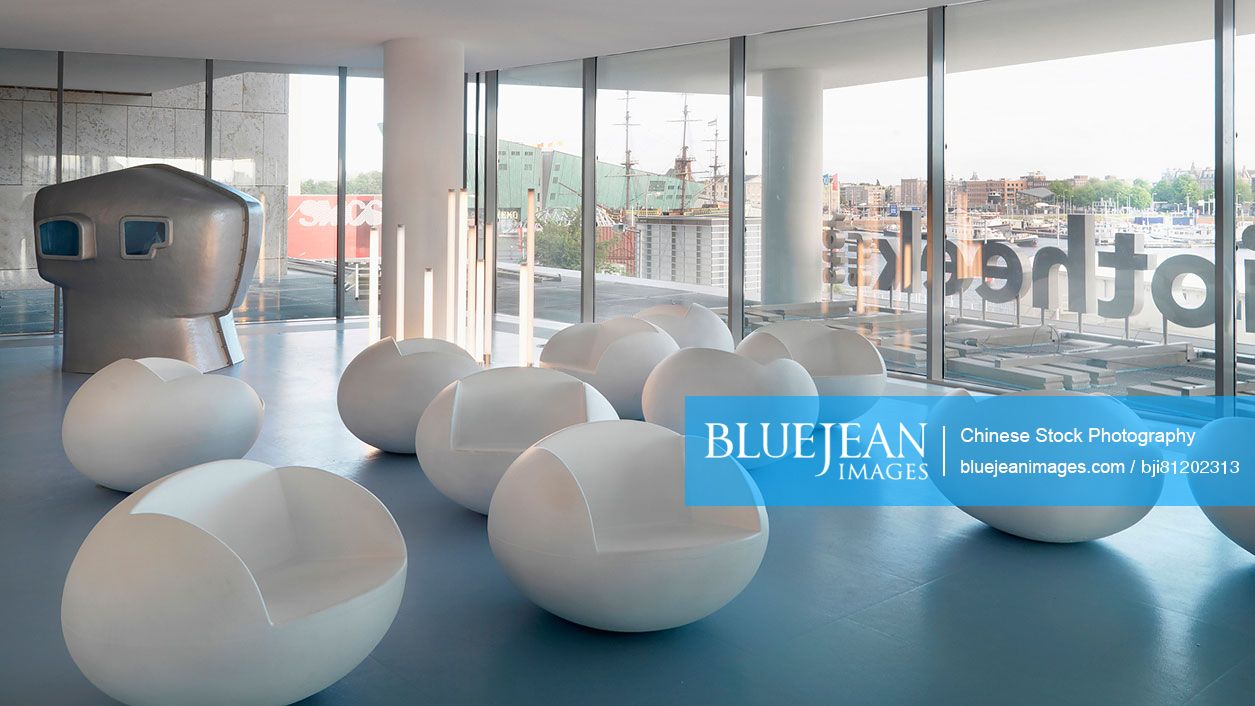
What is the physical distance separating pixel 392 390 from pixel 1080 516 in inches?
136

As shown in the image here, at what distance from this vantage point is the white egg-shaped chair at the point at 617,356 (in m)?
6.57

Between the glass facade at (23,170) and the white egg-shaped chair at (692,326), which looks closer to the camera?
the white egg-shaped chair at (692,326)

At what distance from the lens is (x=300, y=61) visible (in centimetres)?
1162

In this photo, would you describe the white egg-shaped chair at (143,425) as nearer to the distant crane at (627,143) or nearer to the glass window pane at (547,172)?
the glass window pane at (547,172)

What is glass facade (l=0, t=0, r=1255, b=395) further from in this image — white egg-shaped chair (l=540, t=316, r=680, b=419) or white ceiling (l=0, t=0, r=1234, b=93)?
white egg-shaped chair (l=540, t=316, r=680, b=419)

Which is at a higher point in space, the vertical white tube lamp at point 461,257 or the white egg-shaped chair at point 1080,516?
the vertical white tube lamp at point 461,257

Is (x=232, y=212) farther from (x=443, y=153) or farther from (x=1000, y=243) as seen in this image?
(x=1000, y=243)

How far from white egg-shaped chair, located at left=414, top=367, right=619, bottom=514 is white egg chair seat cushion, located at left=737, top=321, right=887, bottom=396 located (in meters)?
1.66

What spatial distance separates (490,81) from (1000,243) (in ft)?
22.5

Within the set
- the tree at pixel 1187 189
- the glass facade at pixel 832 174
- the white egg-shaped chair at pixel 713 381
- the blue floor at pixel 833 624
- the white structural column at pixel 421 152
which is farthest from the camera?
the white structural column at pixel 421 152

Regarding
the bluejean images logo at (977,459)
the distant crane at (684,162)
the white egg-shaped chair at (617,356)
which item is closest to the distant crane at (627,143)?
the distant crane at (684,162)

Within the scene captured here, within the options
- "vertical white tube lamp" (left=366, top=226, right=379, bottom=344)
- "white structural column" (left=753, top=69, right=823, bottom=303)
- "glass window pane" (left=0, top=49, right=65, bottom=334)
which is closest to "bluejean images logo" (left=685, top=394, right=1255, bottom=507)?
"vertical white tube lamp" (left=366, top=226, right=379, bottom=344)

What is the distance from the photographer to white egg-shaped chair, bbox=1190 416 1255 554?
Result: 3.94 meters

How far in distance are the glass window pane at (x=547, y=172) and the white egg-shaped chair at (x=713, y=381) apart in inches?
234
